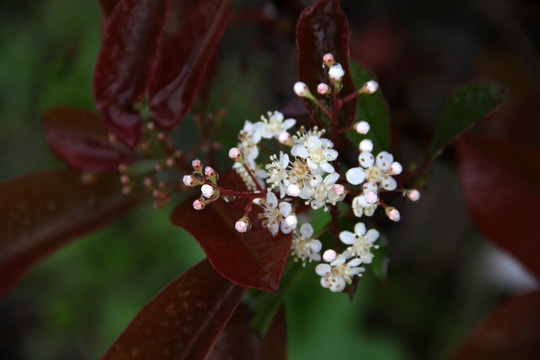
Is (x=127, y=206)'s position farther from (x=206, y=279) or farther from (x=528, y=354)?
(x=528, y=354)

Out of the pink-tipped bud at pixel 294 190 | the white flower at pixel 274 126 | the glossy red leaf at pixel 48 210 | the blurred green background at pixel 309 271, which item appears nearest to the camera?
the pink-tipped bud at pixel 294 190

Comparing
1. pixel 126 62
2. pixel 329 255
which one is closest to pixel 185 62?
pixel 126 62

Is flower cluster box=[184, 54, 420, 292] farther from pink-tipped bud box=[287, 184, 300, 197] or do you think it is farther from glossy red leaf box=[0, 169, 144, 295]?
glossy red leaf box=[0, 169, 144, 295]

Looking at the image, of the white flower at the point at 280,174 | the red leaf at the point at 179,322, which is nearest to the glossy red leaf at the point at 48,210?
→ the red leaf at the point at 179,322

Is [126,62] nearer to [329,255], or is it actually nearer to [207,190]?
[207,190]

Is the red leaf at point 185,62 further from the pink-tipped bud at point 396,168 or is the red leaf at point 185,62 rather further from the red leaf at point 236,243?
the pink-tipped bud at point 396,168

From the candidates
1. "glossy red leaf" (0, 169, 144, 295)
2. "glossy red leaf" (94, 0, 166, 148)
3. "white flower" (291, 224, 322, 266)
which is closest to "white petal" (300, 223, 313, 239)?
"white flower" (291, 224, 322, 266)
